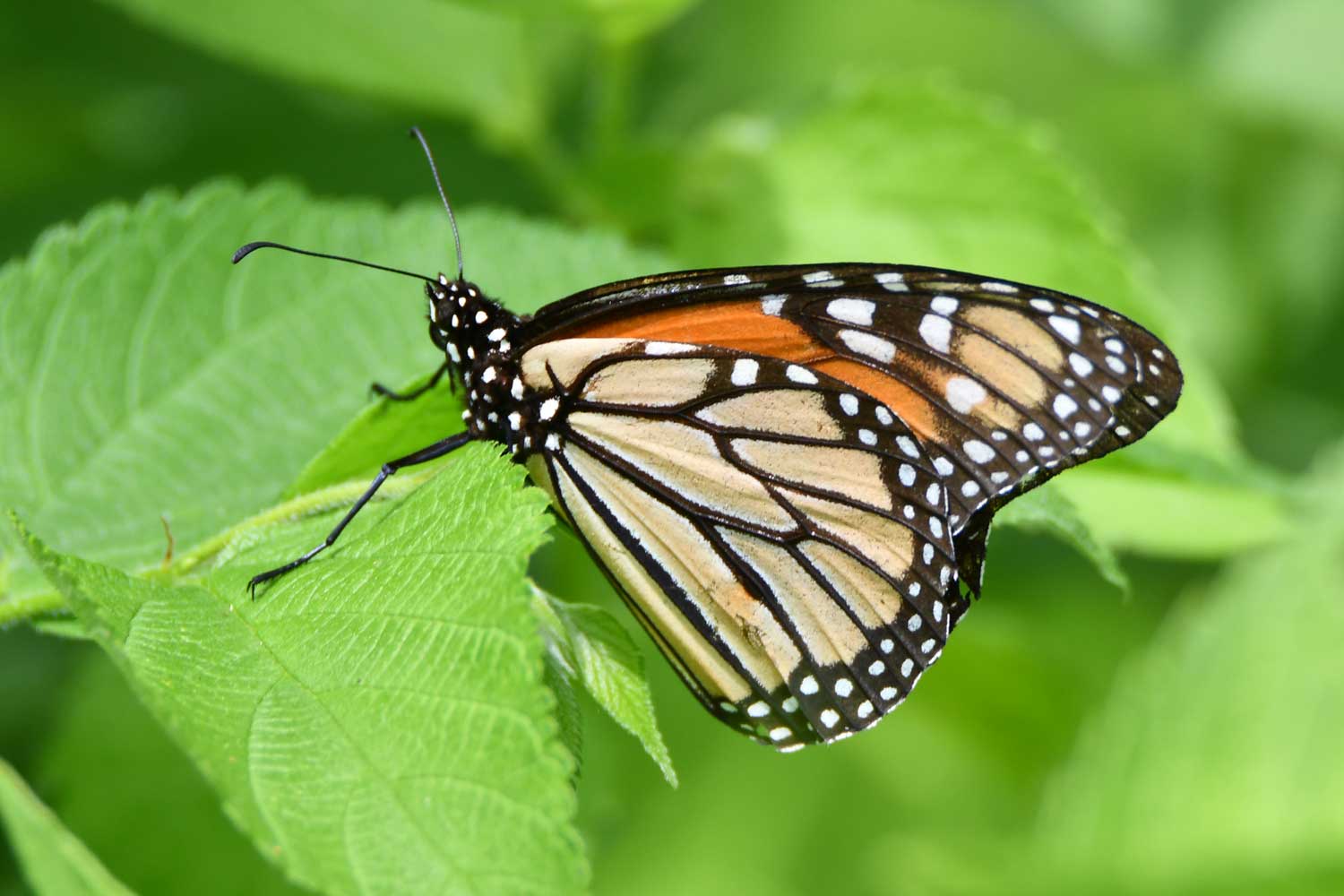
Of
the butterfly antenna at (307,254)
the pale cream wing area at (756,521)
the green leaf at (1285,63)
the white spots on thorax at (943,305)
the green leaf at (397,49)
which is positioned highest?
the green leaf at (397,49)

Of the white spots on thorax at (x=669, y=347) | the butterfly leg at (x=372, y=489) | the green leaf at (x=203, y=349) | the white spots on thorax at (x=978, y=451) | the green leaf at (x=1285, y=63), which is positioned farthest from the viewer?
the green leaf at (x=1285, y=63)

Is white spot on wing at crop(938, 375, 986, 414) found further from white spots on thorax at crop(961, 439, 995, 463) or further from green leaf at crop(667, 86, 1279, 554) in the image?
green leaf at crop(667, 86, 1279, 554)

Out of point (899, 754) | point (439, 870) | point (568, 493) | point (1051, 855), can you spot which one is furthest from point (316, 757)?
point (899, 754)

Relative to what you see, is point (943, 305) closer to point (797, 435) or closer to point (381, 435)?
point (797, 435)

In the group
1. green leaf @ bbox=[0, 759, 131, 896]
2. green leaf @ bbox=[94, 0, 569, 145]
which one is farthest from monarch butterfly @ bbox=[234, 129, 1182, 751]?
green leaf @ bbox=[0, 759, 131, 896]

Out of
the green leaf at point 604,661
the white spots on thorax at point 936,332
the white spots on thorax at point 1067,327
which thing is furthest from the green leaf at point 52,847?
the white spots on thorax at point 1067,327

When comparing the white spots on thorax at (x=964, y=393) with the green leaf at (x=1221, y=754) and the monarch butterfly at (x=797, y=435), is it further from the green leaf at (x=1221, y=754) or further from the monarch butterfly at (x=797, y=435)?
the green leaf at (x=1221, y=754)

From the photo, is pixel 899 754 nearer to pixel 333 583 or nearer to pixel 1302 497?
pixel 1302 497
